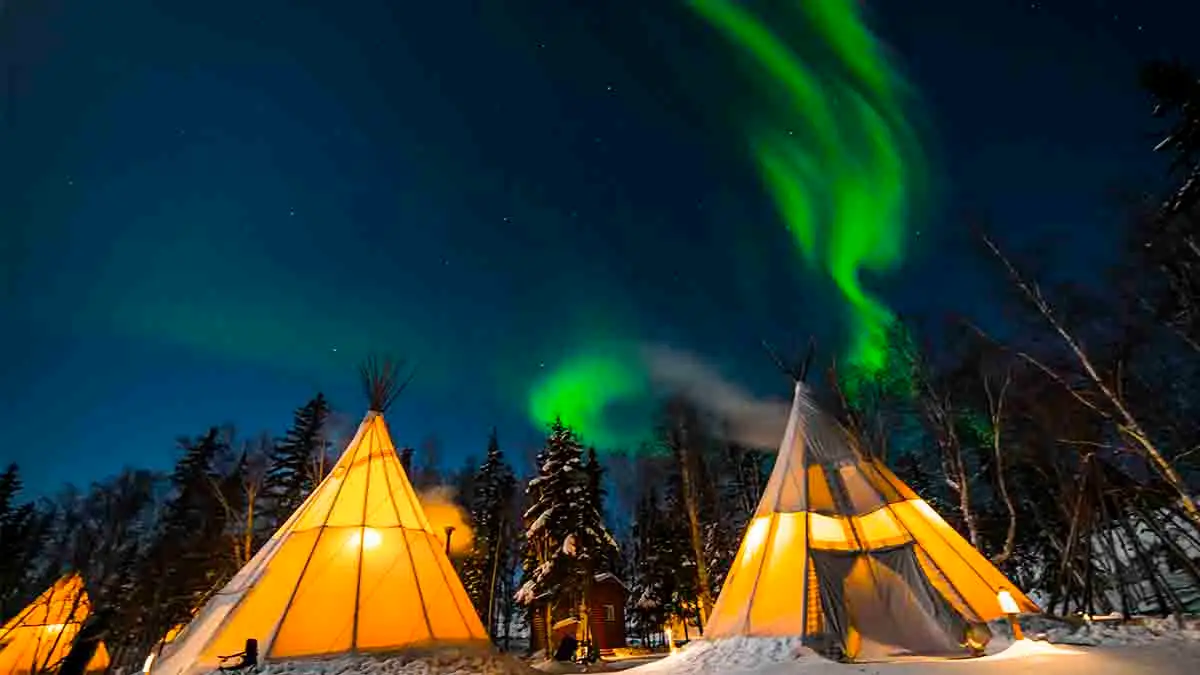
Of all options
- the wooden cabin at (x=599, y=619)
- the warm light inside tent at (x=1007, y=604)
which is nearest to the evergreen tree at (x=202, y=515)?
the wooden cabin at (x=599, y=619)

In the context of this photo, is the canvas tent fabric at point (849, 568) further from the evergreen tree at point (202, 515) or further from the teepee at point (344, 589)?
the evergreen tree at point (202, 515)

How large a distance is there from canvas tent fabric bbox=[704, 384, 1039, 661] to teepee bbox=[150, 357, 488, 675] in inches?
173

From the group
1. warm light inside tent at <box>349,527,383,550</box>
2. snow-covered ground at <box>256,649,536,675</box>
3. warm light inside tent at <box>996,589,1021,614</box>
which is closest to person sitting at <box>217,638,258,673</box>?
snow-covered ground at <box>256,649,536,675</box>

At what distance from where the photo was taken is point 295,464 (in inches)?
949

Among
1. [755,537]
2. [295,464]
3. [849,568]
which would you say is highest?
[295,464]

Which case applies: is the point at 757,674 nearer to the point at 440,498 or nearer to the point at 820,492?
the point at 820,492

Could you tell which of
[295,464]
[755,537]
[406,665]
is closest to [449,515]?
[295,464]

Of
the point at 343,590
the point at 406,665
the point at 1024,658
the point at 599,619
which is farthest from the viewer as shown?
the point at 599,619

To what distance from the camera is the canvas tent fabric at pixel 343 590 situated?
894 centimetres

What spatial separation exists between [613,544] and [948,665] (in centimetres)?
1671

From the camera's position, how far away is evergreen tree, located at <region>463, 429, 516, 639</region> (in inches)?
1041

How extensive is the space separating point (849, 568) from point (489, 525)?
20542mm

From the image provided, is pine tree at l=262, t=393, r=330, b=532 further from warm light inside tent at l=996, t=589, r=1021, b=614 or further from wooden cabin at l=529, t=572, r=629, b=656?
warm light inside tent at l=996, t=589, r=1021, b=614

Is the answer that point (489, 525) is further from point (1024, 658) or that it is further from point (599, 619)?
point (1024, 658)
